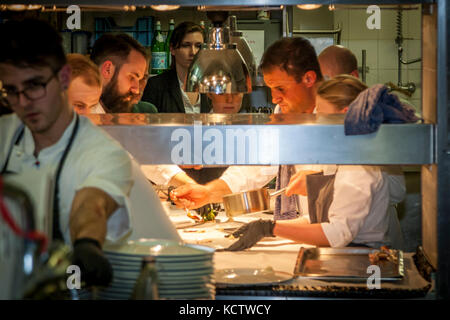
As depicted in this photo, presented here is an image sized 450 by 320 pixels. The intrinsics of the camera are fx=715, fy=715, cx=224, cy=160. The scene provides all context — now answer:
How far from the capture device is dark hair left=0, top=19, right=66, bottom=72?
1.39 metres

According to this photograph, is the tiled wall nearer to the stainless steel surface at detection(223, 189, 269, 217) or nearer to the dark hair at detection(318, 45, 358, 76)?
the dark hair at detection(318, 45, 358, 76)

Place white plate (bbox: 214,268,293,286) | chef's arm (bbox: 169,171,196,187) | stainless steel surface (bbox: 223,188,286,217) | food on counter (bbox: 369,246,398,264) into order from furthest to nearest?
chef's arm (bbox: 169,171,196,187) < stainless steel surface (bbox: 223,188,286,217) < food on counter (bbox: 369,246,398,264) < white plate (bbox: 214,268,293,286)

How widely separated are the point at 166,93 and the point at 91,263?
3.68 metres

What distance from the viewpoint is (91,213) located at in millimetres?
1369

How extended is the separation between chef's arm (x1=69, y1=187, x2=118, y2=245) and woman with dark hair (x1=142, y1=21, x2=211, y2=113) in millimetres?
3303

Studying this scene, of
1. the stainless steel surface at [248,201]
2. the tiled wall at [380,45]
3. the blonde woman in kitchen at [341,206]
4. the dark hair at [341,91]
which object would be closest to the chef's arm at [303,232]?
the blonde woman in kitchen at [341,206]

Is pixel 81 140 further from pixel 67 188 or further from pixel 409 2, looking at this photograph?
pixel 409 2

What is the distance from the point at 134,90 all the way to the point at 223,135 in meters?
1.84

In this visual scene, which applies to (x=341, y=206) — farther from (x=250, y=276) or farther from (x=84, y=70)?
(x=84, y=70)

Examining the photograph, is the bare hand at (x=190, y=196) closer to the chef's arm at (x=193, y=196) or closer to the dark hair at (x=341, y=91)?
the chef's arm at (x=193, y=196)

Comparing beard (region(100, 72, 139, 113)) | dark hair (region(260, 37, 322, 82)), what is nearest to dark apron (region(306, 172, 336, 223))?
dark hair (region(260, 37, 322, 82))

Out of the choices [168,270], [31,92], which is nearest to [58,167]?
[31,92]

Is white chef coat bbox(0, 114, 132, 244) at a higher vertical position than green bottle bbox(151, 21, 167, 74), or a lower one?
lower
